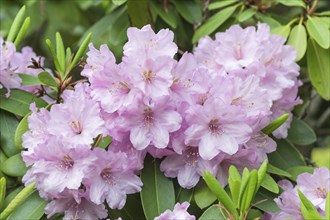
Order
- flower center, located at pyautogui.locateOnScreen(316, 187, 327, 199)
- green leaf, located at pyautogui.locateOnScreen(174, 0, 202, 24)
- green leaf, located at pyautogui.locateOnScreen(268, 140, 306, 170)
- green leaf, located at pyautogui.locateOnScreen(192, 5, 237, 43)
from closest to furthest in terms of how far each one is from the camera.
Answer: flower center, located at pyautogui.locateOnScreen(316, 187, 327, 199)
green leaf, located at pyautogui.locateOnScreen(268, 140, 306, 170)
green leaf, located at pyautogui.locateOnScreen(192, 5, 237, 43)
green leaf, located at pyautogui.locateOnScreen(174, 0, 202, 24)

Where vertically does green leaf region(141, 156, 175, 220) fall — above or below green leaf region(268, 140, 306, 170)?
above

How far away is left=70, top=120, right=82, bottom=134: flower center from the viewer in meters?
1.30

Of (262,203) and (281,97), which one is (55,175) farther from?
(281,97)

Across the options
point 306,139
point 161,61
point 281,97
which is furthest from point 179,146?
point 306,139

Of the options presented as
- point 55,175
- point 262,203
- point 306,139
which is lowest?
point 306,139

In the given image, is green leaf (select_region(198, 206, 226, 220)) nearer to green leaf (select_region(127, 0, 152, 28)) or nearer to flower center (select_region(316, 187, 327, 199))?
flower center (select_region(316, 187, 327, 199))

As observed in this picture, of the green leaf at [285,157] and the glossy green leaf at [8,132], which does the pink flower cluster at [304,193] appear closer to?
the green leaf at [285,157]

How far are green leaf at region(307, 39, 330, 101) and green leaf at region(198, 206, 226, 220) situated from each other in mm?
606

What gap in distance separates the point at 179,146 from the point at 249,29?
416 millimetres

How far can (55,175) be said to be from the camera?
1.28 meters

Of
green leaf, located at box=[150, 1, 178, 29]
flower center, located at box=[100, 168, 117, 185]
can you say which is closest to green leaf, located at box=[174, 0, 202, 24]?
green leaf, located at box=[150, 1, 178, 29]

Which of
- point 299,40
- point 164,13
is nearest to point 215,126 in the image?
point 299,40

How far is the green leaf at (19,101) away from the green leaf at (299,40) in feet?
2.25

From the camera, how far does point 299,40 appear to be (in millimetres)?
1745
